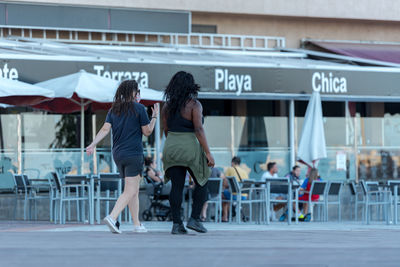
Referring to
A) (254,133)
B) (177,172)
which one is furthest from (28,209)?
(177,172)

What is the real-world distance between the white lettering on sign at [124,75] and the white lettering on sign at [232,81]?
160cm

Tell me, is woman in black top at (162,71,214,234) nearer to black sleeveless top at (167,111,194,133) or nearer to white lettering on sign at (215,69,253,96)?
black sleeveless top at (167,111,194,133)

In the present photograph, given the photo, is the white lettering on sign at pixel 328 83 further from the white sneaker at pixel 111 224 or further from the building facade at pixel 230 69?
the white sneaker at pixel 111 224

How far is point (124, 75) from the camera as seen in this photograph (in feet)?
57.3

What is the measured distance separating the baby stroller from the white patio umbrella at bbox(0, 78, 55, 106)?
3.50m

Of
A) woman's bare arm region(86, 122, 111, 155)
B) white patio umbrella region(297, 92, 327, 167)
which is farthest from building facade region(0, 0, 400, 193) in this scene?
woman's bare arm region(86, 122, 111, 155)

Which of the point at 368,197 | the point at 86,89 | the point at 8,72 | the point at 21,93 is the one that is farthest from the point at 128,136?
the point at 8,72

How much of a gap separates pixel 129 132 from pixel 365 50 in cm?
1412

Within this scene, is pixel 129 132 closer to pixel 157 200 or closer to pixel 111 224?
pixel 111 224

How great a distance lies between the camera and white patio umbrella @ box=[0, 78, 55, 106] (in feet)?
43.7

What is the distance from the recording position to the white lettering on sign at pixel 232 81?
60.4 ft

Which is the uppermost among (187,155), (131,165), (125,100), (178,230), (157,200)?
(125,100)

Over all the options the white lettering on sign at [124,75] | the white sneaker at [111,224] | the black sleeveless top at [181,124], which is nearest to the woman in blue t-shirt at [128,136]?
the white sneaker at [111,224]

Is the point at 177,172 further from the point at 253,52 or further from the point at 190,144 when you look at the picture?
the point at 253,52
